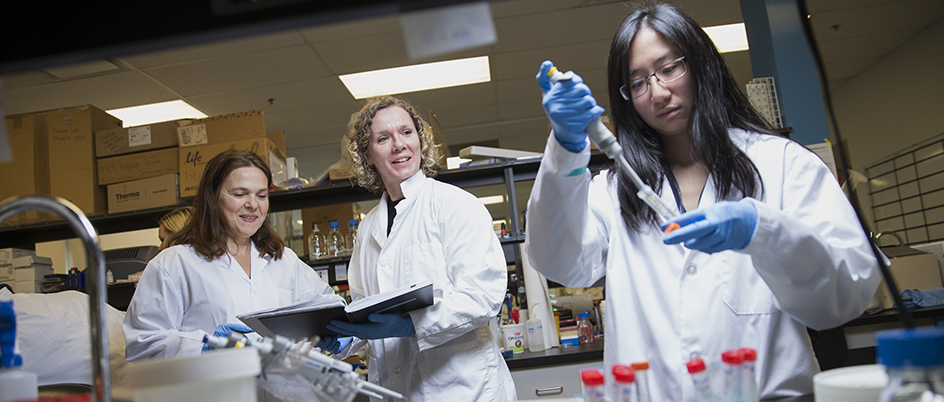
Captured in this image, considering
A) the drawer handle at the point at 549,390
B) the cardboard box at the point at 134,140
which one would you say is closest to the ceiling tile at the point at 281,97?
the cardboard box at the point at 134,140

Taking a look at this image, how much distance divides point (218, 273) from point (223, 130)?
1.60 m

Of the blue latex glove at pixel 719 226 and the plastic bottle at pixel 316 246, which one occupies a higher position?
the plastic bottle at pixel 316 246

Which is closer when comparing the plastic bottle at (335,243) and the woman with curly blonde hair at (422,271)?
the woman with curly blonde hair at (422,271)

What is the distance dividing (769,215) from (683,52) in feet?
1.46

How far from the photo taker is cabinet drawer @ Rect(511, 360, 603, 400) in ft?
8.09

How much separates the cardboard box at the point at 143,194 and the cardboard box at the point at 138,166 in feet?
0.12

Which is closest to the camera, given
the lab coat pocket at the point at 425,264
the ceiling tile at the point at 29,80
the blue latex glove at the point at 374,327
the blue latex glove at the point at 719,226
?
the blue latex glove at the point at 719,226

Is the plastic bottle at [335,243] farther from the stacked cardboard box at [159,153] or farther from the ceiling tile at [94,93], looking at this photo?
the ceiling tile at [94,93]

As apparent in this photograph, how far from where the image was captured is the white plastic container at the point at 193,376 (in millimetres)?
→ 549

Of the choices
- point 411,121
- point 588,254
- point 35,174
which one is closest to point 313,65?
point 35,174

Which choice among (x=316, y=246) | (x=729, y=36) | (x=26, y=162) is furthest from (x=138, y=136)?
(x=729, y=36)

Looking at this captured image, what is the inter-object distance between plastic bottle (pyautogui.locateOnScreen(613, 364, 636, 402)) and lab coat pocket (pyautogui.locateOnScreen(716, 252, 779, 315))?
51cm

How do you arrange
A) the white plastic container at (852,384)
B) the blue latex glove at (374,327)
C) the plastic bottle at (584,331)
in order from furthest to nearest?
the plastic bottle at (584,331), the blue latex glove at (374,327), the white plastic container at (852,384)

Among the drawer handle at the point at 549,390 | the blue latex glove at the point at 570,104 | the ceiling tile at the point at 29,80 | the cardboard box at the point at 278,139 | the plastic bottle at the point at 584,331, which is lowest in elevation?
the drawer handle at the point at 549,390
